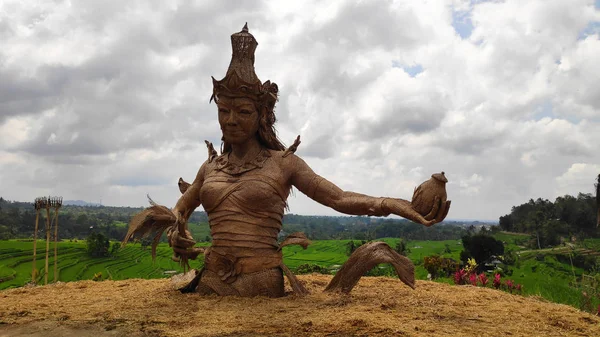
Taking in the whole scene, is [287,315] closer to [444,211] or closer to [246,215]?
[246,215]

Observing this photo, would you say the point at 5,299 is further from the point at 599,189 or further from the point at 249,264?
the point at 599,189

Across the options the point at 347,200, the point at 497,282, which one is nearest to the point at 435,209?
the point at 347,200

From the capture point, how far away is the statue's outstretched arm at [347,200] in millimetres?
4754

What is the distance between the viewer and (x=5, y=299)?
226 inches

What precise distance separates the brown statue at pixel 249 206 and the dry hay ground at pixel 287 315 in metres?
0.31

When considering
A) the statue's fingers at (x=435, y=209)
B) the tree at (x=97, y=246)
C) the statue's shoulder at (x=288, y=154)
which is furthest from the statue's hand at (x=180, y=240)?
the tree at (x=97, y=246)

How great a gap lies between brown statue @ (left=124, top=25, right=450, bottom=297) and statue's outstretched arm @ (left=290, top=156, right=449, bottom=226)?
12 mm

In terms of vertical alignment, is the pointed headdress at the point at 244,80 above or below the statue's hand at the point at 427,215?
above

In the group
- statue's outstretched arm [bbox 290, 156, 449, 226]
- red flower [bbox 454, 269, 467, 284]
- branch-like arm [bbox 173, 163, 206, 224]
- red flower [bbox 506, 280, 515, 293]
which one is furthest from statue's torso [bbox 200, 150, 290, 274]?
red flower [bbox 506, 280, 515, 293]

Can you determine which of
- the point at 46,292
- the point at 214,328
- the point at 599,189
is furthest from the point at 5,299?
the point at 599,189

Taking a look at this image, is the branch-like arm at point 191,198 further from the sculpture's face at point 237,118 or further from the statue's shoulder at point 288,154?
the statue's shoulder at point 288,154

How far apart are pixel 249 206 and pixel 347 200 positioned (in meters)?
1.11

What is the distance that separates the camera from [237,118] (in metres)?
5.67

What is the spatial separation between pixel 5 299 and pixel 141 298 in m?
1.72
